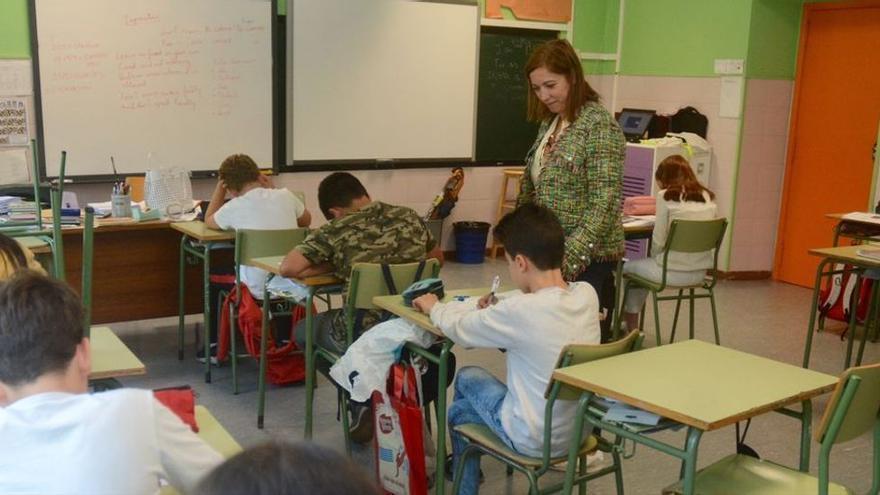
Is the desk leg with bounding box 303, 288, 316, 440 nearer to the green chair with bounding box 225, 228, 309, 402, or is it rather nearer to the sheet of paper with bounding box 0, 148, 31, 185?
the green chair with bounding box 225, 228, 309, 402

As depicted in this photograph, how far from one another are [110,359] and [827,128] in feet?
20.2

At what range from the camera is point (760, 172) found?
7.32 meters

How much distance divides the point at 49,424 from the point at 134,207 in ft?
11.6

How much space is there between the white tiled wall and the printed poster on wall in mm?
5202

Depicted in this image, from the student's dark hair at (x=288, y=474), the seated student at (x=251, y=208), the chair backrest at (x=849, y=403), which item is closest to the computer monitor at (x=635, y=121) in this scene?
the seated student at (x=251, y=208)

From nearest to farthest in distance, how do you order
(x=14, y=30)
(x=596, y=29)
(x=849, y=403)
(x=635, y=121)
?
(x=849, y=403) < (x=14, y=30) < (x=635, y=121) < (x=596, y=29)

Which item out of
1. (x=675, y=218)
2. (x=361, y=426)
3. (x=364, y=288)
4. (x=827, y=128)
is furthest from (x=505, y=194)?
(x=364, y=288)

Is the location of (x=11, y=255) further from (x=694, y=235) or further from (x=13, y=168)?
(x=694, y=235)

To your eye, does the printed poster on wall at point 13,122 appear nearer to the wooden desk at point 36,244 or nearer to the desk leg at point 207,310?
the desk leg at point 207,310

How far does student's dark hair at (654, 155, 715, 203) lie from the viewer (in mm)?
5180

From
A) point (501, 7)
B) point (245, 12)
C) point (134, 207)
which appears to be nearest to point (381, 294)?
point (134, 207)

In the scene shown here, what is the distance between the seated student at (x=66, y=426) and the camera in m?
1.37

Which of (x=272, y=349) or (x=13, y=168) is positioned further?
(x=13, y=168)

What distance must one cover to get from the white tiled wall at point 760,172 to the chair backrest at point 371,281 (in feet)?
15.1
